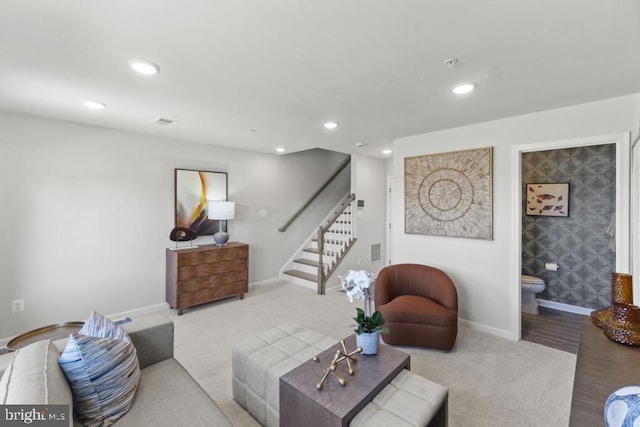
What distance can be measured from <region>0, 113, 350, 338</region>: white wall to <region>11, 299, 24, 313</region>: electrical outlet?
0.04 meters

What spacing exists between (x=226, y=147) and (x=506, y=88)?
3770 mm

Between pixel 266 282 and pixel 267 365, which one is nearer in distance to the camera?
pixel 267 365

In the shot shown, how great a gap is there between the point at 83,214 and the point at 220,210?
5.16 feet

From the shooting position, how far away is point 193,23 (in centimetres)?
149

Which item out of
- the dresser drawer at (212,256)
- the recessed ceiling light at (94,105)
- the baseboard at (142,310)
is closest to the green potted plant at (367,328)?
the dresser drawer at (212,256)

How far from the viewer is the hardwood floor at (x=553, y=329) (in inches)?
115

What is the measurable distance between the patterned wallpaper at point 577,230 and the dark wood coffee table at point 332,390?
3.51 m

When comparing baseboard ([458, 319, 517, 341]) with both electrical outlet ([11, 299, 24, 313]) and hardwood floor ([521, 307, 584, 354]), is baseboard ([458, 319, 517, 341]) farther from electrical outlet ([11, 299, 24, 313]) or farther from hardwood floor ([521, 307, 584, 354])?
electrical outlet ([11, 299, 24, 313])

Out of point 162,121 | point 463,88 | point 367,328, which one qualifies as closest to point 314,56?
point 463,88

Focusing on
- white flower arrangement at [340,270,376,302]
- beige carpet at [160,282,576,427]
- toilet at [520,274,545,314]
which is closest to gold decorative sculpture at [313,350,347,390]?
white flower arrangement at [340,270,376,302]

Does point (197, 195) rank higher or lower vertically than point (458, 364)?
higher

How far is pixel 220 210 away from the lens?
4.20 m

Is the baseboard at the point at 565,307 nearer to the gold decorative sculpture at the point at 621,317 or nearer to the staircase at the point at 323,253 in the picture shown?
the gold decorative sculpture at the point at 621,317

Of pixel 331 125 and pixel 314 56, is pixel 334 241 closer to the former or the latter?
pixel 331 125
